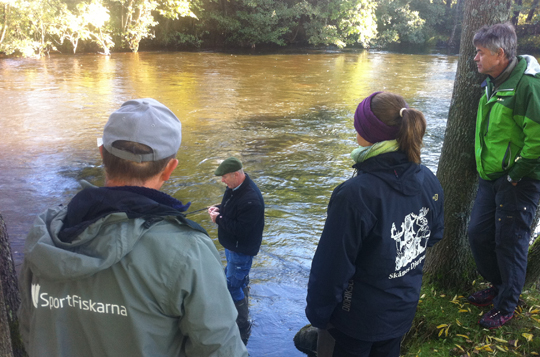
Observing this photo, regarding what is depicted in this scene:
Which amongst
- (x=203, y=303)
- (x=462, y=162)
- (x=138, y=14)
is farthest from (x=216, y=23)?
(x=203, y=303)

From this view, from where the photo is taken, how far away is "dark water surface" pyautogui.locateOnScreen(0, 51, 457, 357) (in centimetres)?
604

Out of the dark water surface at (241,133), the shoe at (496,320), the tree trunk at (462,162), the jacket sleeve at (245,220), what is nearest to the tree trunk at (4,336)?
the jacket sleeve at (245,220)

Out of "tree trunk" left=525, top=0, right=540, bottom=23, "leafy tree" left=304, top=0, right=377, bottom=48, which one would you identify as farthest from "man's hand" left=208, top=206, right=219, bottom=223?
"tree trunk" left=525, top=0, right=540, bottom=23

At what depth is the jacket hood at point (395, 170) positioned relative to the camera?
233 cm

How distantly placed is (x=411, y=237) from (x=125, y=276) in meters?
1.57

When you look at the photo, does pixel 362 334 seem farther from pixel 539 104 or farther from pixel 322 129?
pixel 322 129

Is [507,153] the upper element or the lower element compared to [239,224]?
upper

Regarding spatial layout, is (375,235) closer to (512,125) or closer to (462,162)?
(512,125)

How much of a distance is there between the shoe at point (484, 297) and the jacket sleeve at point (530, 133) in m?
1.09

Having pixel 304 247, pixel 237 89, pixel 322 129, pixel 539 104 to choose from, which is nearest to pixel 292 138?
pixel 322 129

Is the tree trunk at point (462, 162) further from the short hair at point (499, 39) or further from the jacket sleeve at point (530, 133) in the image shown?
the jacket sleeve at point (530, 133)

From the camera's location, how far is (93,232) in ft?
4.96

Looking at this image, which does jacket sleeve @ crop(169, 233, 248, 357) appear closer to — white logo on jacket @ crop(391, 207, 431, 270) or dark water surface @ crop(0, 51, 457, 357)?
white logo on jacket @ crop(391, 207, 431, 270)

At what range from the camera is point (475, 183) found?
3768 millimetres
